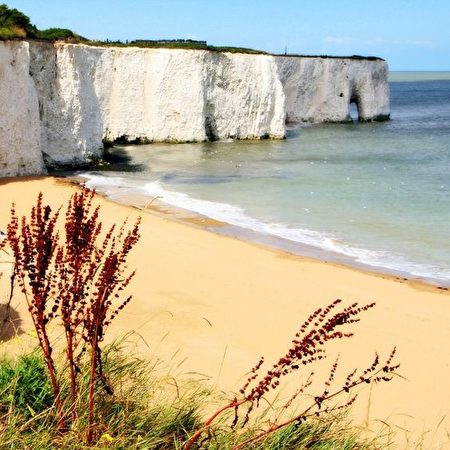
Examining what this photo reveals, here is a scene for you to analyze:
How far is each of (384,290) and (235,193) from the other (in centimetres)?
975

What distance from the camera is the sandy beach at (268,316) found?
604cm

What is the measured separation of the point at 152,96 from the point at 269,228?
19.4 m

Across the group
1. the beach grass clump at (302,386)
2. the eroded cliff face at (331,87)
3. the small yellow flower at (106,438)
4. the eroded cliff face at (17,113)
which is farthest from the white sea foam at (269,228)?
the eroded cliff face at (331,87)

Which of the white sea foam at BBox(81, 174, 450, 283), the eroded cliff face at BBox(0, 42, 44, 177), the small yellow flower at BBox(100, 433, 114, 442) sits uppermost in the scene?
the eroded cliff face at BBox(0, 42, 44, 177)

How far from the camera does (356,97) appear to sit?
2126 inches

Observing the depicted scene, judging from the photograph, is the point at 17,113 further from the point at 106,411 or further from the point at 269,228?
the point at 106,411

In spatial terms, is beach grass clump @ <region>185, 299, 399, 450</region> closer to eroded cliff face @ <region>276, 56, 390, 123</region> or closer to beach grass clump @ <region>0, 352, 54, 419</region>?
Result: beach grass clump @ <region>0, 352, 54, 419</region>

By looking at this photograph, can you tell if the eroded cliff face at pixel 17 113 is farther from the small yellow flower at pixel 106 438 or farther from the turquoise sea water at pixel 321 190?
the small yellow flower at pixel 106 438

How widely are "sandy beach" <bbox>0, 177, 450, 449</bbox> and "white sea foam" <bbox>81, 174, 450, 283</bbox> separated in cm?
92

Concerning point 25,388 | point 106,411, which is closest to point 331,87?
point 25,388

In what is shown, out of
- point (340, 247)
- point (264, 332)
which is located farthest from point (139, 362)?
point (340, 247)

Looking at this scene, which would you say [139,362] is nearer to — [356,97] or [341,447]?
[341,447]

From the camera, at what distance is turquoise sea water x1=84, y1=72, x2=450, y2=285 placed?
13.5m

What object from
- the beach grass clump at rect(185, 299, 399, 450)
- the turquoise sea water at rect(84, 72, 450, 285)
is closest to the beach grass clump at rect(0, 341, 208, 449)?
the beach grass clump at rect(185, 299, 399, 450)
